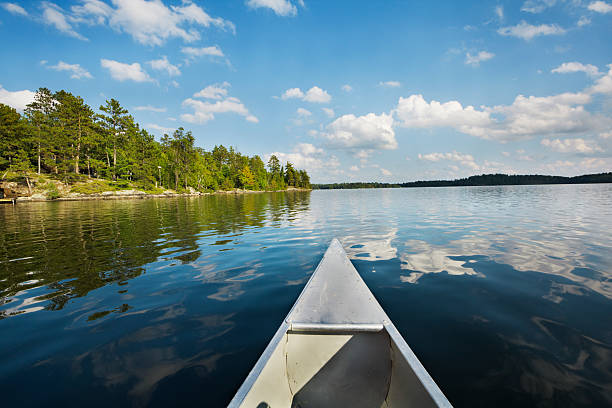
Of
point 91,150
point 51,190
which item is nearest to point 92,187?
point 51,190

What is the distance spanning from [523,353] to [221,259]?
23.1ft

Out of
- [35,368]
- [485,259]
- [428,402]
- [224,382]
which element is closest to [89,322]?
[35,368]

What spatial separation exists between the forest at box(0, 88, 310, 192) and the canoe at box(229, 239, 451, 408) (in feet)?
190

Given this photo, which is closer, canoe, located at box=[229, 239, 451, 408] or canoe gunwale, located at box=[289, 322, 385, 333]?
canoe, located at box=[229, 239, 451, 408]

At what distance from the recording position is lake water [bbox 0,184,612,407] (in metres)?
2.52

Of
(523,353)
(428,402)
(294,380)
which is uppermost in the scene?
(428,402)

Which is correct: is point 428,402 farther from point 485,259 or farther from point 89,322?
point 485,259

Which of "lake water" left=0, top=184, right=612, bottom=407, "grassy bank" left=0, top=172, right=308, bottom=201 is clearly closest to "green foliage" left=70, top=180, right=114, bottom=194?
"grassy bank" left=0, top=172, right=308, bottom=201

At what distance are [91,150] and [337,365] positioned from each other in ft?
246

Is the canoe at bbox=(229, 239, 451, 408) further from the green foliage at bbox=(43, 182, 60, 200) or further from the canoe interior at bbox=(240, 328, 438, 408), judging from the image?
the green foliage at bbox=(43, 182, 60, 200)

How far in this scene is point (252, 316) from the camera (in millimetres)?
3957

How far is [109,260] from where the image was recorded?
696 cm

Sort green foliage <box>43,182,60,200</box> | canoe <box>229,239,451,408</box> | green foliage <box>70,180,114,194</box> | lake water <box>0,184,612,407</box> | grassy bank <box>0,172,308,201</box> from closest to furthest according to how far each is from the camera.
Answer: canoe <box>229,239,451,408</box> → lake water <box>0,184,612,407</box> → grassy bank <box>0,172,308,201</box> → green foliage <box>43,182,60,200</box> → green foliage <box>70,180,114,194</box>

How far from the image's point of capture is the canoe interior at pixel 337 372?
6.84 feet
